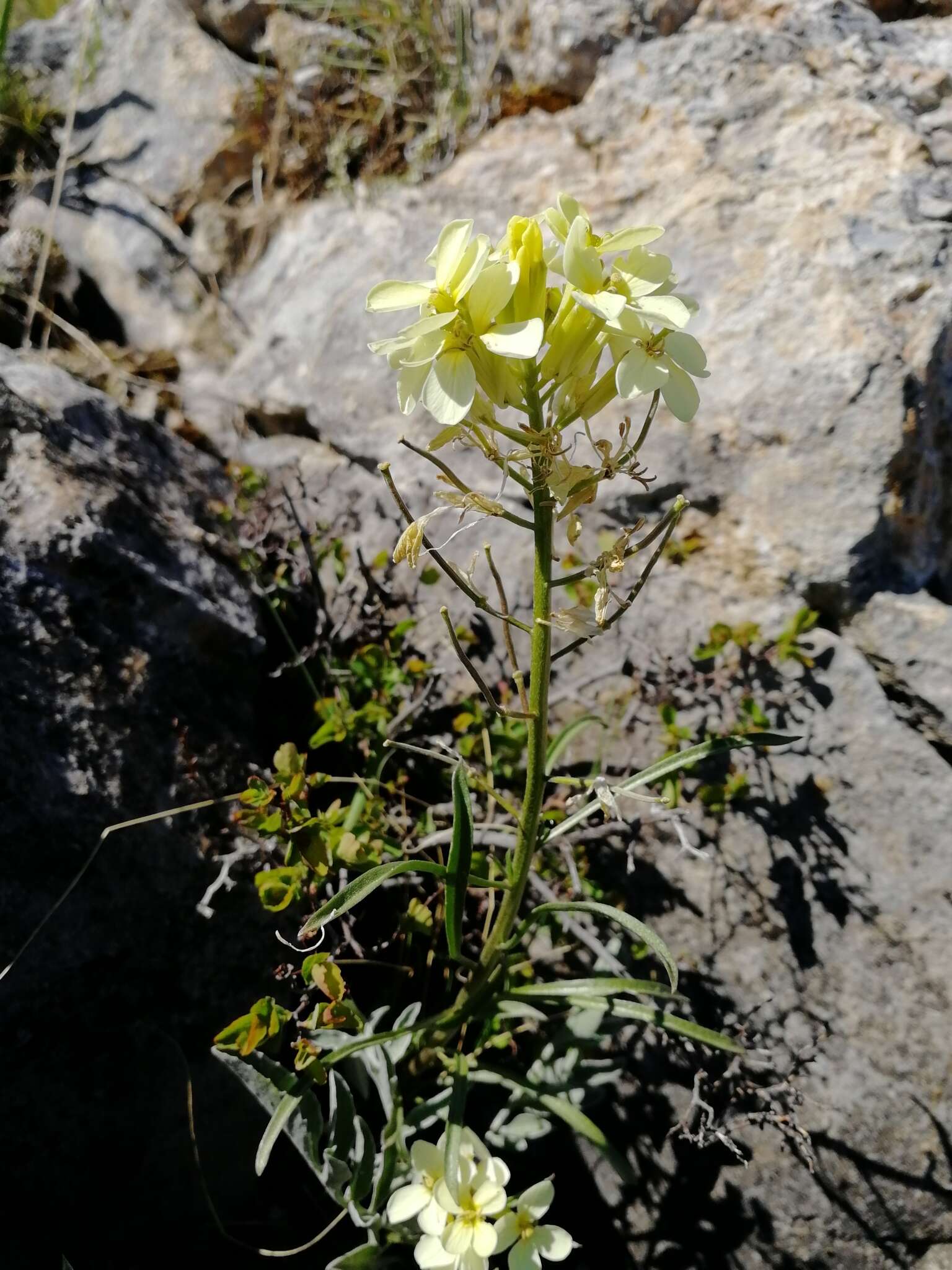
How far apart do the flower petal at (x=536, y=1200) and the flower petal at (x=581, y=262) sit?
150cm

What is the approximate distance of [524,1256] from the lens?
155cm

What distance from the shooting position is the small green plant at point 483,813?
3.99ft

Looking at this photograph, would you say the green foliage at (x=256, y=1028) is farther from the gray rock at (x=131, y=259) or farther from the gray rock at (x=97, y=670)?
the gray rock at (x=131, y=259)

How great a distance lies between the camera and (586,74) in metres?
2.89

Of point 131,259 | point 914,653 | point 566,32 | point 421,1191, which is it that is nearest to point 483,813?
point 421,1191

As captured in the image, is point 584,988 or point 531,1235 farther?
point 584,988

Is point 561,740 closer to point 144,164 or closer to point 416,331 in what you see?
point 416,331

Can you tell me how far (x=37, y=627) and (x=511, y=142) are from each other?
2.25 metres

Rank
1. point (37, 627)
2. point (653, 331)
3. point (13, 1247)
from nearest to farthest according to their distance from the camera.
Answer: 1. point (653, 331)
2. point (13, 1247)
3. point (37, 627)

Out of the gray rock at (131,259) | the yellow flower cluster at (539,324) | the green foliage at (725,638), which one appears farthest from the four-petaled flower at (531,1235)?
the gray rock at (131,259)

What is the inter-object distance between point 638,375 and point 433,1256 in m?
1.48

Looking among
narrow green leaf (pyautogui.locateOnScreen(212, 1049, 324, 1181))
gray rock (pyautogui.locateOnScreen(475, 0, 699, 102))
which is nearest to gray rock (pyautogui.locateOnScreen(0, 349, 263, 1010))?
narrow green leaf (pyautogui.locateOnScreen(212, 1049, 324, 1181))

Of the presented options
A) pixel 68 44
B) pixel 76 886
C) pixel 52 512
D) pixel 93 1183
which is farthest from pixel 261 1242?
pixel 68 44

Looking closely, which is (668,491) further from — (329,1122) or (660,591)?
(329,1122)
